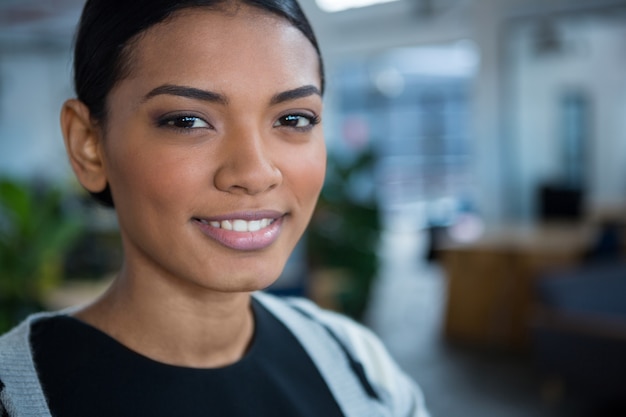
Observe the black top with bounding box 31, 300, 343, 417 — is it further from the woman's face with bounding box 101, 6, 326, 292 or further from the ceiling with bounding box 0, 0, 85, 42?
the ceiling with bounding box 0, 0, 85, 42

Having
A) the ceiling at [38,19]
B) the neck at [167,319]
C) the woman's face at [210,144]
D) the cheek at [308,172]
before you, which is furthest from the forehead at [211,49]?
the ceiling at [38,19]

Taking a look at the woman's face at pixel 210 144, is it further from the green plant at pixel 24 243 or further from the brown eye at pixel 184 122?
the green plant at pixel 24 243

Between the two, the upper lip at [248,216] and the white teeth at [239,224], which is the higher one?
the upper lip at [248,216]

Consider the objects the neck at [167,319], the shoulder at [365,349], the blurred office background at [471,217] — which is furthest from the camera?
the blurred office background at [471,217]

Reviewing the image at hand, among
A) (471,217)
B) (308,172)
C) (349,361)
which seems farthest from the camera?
(471,217)

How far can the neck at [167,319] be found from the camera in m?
1.01

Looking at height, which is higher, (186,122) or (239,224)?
(186,122)

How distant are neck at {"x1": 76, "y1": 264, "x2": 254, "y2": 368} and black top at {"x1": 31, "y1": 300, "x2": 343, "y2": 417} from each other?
0.10ft

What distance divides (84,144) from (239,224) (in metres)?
0.28

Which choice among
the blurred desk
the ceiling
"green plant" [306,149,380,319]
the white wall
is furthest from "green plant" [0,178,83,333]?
the white wall

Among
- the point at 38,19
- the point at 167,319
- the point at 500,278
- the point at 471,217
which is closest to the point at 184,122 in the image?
the point at 167,319

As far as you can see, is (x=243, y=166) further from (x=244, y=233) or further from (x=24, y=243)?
(x=24, y=243)

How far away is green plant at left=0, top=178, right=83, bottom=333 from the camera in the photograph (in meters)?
3.68

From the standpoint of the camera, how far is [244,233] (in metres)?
0.93
